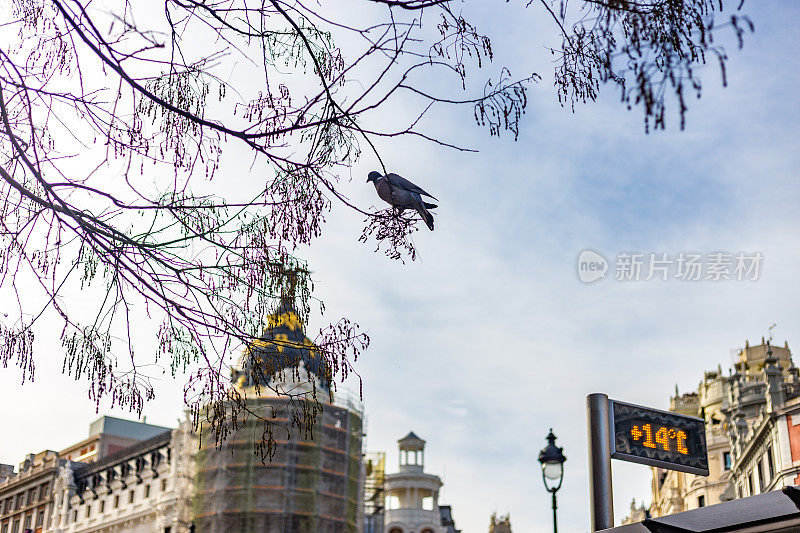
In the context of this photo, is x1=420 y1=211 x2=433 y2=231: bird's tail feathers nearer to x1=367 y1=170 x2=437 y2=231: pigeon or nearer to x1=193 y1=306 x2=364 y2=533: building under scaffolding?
x1=367 y1=170 x2=437 y2=231: pigeon

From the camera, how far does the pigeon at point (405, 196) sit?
7570 mm

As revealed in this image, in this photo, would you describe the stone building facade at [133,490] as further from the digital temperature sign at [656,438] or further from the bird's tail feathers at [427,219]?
the bird's tail feathers at [427,219]

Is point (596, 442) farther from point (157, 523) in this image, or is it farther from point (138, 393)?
point (157, 523)

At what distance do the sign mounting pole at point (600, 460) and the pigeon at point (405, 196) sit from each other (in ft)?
16.2

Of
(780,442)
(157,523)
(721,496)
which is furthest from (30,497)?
(780,442)

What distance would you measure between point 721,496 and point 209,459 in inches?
1270

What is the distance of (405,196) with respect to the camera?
7.61m

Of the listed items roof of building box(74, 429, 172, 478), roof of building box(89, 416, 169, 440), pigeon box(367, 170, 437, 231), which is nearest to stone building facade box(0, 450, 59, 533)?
roof of building box(74, 429, 172, 478)

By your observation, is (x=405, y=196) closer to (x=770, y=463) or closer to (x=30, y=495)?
(x=770, y=463)

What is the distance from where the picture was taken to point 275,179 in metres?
7.21

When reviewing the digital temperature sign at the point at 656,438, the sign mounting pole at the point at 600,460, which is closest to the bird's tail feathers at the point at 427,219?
the sign mounting pole at the point at 600,460

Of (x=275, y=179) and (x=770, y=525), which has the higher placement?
(x=275, y=179)

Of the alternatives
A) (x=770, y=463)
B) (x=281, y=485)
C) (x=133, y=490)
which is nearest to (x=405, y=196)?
(x=770, y=463)

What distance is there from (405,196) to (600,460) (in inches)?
217
